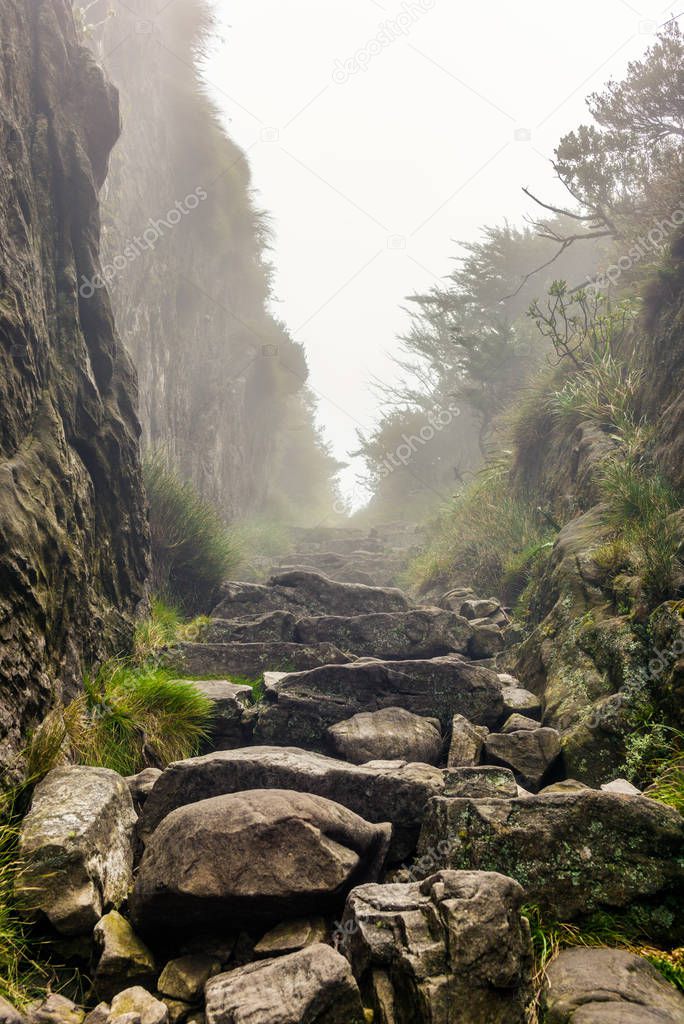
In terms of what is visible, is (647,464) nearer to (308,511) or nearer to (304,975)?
(304,975)

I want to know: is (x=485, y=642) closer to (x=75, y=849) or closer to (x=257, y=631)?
(x=257, y=631)

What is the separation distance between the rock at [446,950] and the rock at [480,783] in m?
0.90

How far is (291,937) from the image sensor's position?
8.99 ft

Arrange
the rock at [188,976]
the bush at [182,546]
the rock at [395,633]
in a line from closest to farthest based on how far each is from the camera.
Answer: the rock at [188,976] < the rock at [395,633] < the bush at [182,546]

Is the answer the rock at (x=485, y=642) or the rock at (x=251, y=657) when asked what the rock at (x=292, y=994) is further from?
the rock at (x=485, y=642)

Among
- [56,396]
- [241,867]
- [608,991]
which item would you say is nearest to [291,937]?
[241,867]

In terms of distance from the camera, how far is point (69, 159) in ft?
22.3

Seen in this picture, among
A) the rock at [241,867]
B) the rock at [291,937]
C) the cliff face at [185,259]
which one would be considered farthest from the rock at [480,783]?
the cliff face at [185,259]

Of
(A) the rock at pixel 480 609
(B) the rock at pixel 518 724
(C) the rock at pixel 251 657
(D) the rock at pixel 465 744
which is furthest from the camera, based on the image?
(A) the rock at pixel 480 609

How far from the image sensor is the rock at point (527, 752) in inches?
167

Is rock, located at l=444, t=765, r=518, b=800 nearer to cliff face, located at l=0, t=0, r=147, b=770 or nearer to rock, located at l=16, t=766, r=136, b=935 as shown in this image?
rock, located at l=16, t=766, r=136, b=935

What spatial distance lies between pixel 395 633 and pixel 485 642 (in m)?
1.01

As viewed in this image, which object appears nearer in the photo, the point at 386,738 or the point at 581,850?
the point at 581,850

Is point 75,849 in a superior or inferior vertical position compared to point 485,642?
superior
